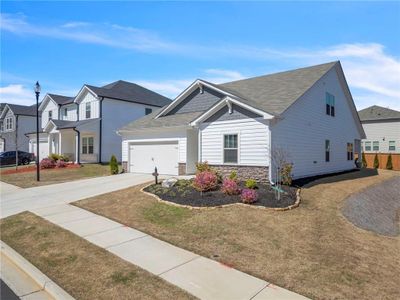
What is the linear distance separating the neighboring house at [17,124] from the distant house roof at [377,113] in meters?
43.2

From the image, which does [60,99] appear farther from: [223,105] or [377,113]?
[377,113]

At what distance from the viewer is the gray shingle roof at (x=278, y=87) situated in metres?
15.1

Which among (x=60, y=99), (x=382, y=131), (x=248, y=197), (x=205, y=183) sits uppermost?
(x=60, y=99)

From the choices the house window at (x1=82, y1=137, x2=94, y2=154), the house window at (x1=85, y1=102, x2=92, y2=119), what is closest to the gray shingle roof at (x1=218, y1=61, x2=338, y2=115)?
the house window at (x1=85, y1=102, x2=92, y2=119)

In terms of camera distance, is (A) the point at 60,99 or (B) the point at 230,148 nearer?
(B) the point at 230,148

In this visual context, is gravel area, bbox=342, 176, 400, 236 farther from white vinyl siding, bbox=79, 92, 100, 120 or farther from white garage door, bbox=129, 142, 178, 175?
white vinyl siding, bbox=79, 92, 100, 120

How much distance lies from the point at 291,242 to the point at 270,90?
12.3m

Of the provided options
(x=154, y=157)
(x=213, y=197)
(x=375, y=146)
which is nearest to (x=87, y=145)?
(x=154, y=157)

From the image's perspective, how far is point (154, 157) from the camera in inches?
791

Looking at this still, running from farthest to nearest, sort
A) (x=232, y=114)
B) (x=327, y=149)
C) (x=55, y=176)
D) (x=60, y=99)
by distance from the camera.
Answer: (x=60, y=99), (x=55, y=176), (x=327, y=149), (x=232, y=114)

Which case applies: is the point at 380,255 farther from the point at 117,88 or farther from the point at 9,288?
the point at 117,88

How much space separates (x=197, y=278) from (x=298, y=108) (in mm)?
12400

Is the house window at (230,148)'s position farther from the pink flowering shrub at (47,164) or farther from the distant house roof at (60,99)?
the distant house roof at (60,99)

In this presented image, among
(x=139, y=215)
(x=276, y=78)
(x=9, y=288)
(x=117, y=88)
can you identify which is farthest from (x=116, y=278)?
(x=117, y=88)
